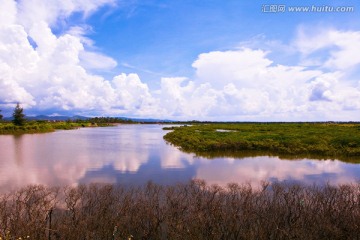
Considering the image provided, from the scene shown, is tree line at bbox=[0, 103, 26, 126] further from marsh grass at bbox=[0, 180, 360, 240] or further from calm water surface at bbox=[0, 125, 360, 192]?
marsh grass at bbox=[0, 180, 360, 240]

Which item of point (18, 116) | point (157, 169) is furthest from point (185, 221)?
point (18, 116)

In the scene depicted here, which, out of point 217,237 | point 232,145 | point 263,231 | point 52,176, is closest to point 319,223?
point 263,231

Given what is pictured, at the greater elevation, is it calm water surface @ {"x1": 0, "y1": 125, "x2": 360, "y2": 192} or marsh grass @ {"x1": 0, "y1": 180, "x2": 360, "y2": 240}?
marsh grass @ {"x1": 0, "y1": 180, "x2": 360, "y2": 240}

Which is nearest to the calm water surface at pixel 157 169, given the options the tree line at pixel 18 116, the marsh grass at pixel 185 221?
the marsh grass at pixel 185 221

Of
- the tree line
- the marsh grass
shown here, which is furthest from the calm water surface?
the tree line

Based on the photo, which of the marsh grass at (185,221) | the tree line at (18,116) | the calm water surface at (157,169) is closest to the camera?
the marsh grass at (185,221)

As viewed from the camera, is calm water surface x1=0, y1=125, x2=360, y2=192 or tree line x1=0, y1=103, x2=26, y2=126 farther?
tree line x1=0, y1=103, x2=26, y2=126

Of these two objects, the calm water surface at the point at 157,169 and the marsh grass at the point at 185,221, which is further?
the calm water surface at the point at 157,169

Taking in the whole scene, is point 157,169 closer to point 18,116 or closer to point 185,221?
point 185,221

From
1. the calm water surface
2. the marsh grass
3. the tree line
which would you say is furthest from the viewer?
the tree line

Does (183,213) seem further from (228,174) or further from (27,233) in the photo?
(228,174)

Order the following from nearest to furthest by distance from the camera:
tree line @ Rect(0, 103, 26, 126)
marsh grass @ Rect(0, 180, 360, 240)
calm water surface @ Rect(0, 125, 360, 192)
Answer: marsh grass @ Rect(0, 180, 360, 240) → calm water surface @ Rect(0, 125, 360, 192) → tree line @ Rect(0, 103, 26, 126)

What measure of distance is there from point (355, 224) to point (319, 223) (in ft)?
3.92

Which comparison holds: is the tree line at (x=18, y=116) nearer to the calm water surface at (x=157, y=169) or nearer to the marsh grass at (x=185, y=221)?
the calm water surface at (x=157, y=169)
